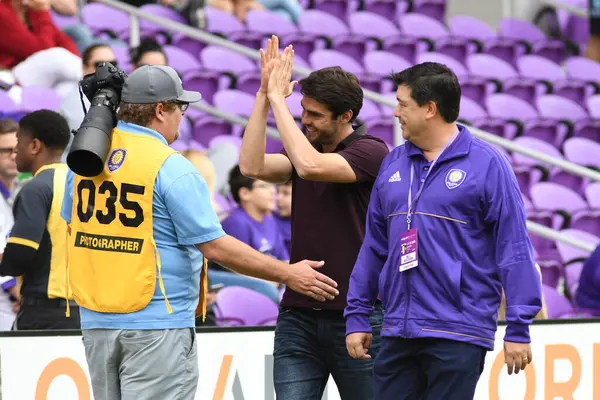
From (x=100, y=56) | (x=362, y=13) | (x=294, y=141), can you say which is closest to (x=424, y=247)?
(x=294, y=141)

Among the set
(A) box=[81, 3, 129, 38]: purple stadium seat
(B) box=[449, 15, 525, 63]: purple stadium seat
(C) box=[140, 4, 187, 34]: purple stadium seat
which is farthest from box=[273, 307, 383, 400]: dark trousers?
(B) box=[449, 15, 525, 63]: purple stadium seat

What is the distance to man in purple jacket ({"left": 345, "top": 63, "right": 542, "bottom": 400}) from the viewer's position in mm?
3600

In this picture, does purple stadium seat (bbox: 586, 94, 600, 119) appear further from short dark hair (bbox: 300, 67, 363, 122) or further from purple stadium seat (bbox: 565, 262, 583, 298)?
short dark hair (bbox: 300, 67, 363, 122)

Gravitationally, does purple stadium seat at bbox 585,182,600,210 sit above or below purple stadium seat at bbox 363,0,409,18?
below

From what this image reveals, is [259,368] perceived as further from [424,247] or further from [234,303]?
[424,247]

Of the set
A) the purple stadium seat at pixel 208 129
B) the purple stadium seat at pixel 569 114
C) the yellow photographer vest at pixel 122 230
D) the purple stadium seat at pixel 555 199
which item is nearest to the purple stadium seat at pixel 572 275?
the purple stadium seat at pixel 555 199

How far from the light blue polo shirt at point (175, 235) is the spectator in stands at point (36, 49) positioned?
172 inches

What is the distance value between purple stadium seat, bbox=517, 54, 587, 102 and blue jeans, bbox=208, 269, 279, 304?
5.76 meters

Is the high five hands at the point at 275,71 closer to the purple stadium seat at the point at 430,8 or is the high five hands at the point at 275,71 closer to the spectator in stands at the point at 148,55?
the spectator in stands at the point at 148,55

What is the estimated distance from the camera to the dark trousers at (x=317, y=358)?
4.09 m

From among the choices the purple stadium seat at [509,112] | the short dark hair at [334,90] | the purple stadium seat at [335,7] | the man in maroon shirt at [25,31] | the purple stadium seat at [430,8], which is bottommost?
the short dark hair at [334,90]

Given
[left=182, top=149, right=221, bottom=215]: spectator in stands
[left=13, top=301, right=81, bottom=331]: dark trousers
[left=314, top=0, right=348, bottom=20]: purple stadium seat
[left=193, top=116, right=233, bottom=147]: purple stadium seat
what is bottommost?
[left=13, top=301, right=81, bottom=331]: dark trousers

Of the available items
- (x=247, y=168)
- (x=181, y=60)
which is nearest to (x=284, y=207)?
(x=181, y=60)

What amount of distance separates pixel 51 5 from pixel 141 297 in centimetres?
654
